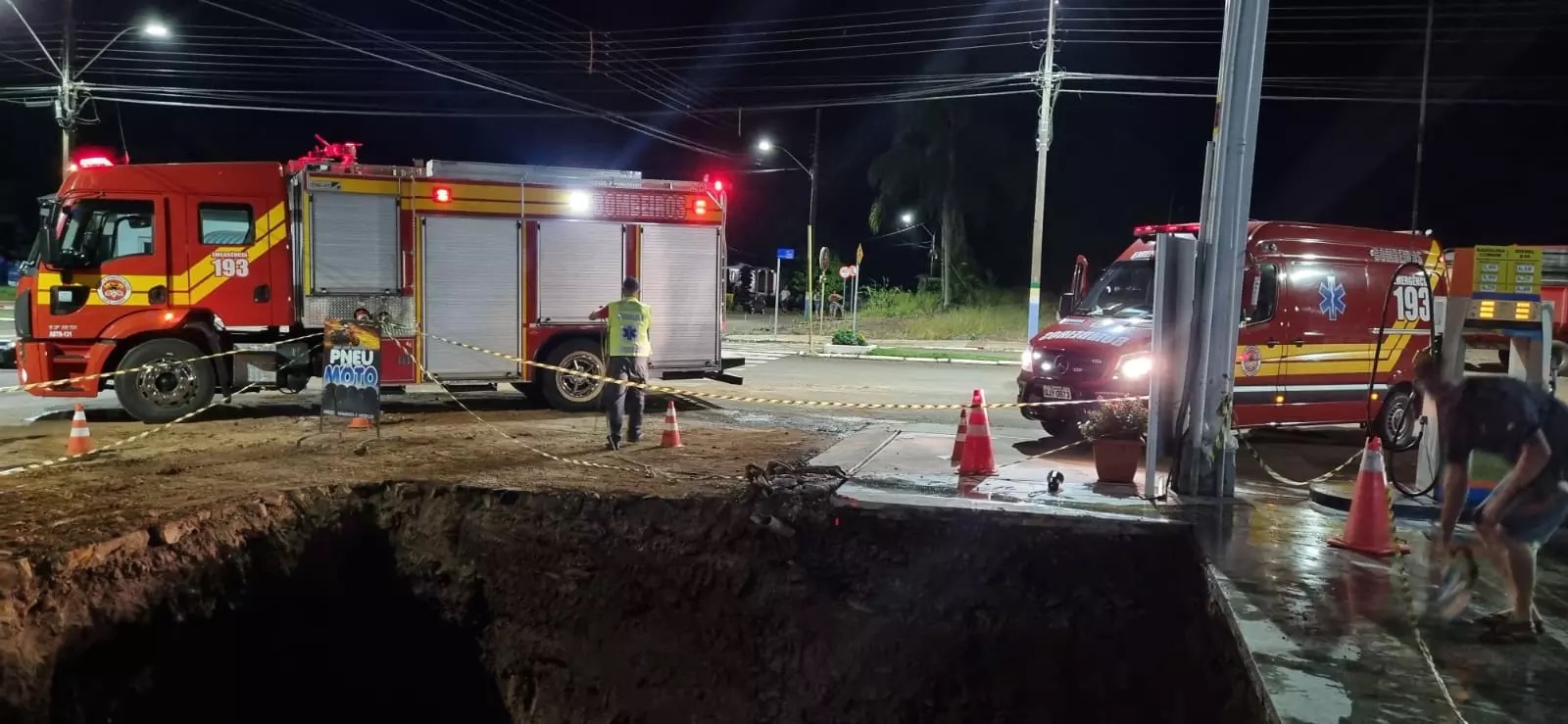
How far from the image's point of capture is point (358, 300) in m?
11.2

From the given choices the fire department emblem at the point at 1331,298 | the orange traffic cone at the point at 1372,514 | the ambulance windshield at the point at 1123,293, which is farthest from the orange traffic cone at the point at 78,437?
the fire department emblem at the point at 1331,298

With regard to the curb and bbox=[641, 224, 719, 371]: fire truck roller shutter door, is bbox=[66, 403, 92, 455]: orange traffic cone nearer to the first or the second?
bbox=[641, 224, 719, 371]: fire truck roller shutter door

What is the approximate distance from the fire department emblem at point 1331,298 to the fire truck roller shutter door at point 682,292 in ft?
22.6

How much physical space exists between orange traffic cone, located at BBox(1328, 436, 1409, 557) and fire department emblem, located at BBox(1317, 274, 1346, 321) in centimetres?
434

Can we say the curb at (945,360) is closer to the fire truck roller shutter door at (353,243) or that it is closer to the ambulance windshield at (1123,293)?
the ambulance windshield at (1123,293)

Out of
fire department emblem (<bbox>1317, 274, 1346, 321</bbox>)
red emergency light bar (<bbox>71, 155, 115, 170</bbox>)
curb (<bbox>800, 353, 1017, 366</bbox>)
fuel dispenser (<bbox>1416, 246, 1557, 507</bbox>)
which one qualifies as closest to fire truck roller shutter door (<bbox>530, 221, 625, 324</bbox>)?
red emergency light bar (<bbox>71, 155, 115, 170</bbox>)

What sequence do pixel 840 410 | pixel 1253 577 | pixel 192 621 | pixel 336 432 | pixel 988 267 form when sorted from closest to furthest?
pixel 1253 577, pixel 192 621, pixel 336 432, pixel 840 410, pixel 988 267

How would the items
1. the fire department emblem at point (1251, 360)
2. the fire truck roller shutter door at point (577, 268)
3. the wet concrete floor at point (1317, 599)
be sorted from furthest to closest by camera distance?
1. the fire truck roller shutter door at point (577, 268)
2. the fire department emblem at point (1251, 360)
3. the wet concrete floor at point (1317, 599)

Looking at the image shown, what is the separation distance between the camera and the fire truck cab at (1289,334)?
9609 millimetres

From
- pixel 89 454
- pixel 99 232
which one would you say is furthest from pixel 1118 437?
pixel 99 232

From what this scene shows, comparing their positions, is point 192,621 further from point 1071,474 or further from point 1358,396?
point 1358,396

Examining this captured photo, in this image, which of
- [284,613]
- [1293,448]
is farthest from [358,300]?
[1293,448]

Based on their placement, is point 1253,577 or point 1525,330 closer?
point 1253,577

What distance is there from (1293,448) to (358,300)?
415 inches
